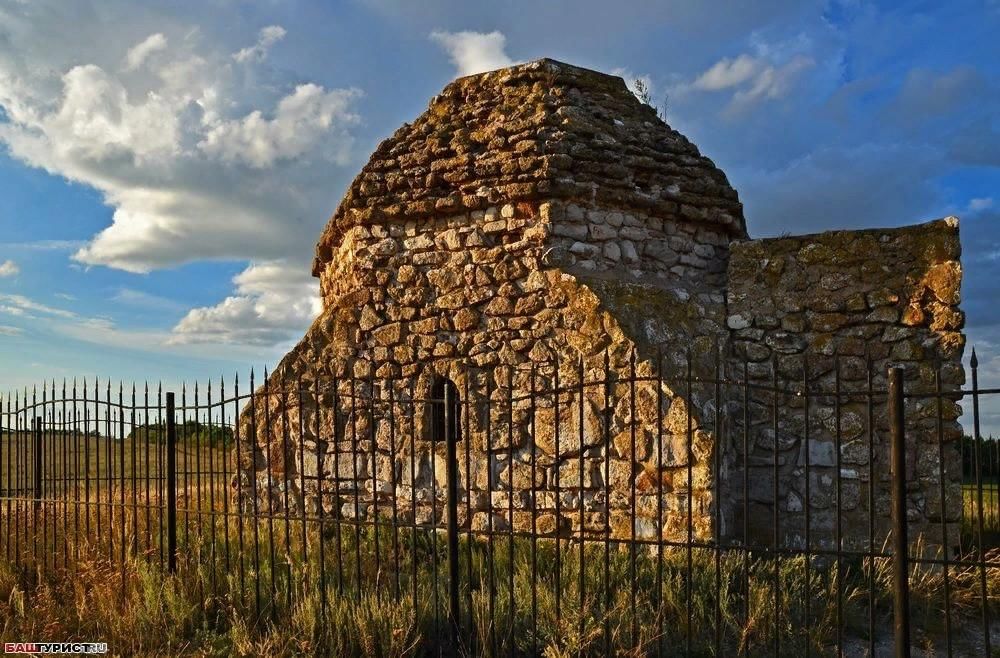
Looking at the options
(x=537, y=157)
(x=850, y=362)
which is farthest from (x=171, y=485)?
(x=850, y=362)

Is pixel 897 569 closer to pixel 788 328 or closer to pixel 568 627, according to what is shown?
pixel 568 627

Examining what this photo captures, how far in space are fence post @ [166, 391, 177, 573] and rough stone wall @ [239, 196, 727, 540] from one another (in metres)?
0.77

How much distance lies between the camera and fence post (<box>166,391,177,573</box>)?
657 cm

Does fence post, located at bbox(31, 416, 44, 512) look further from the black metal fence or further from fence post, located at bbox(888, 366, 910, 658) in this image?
fence post, located at bbox(888, 366, 910, 658)

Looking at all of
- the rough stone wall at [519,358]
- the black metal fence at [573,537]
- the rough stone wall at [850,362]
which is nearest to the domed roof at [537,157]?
the rough stone wall at [519,358]

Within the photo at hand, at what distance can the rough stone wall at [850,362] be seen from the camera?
755 cm

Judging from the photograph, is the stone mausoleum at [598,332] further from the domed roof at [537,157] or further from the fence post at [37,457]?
the fence post at [37,457]

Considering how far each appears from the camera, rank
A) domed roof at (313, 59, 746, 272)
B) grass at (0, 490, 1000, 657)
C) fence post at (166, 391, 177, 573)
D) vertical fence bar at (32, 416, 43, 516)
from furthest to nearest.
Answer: vertical fence bar at (32, 416, 43, 516) → domed roof at (313, 59, 746, 272) → fence post at (166, 391, 177, 573) → grass at (0, 490, 1000, 657)

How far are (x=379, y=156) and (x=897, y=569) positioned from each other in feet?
21.6

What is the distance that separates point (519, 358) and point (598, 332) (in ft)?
2.64

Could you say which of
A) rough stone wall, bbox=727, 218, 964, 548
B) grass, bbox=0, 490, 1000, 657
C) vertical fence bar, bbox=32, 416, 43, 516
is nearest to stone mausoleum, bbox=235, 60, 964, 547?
rough stone wall, bbox=727, 218, 964, 548

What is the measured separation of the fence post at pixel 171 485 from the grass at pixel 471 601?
11 cm

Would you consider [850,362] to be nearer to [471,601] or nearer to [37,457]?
[471,601]

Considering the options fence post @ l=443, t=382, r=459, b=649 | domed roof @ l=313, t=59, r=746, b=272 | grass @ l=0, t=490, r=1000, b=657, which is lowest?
grass @ l=0, t=490, r=1000, b=657
